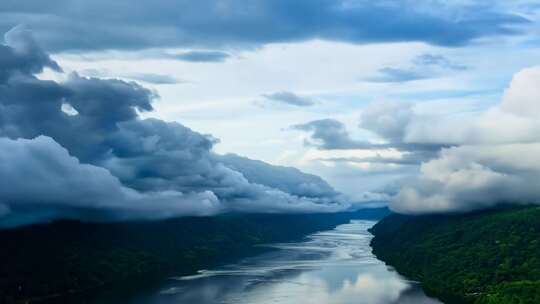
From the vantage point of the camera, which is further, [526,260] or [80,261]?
[80,261]

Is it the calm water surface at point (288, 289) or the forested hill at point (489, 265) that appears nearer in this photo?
the forested hill at point (489, 265)

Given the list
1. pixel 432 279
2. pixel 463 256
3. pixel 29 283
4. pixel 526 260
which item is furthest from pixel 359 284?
pixel 29 283

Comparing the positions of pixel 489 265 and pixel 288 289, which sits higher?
pixel 489 265

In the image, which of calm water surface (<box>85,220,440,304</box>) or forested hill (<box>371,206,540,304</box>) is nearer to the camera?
forested hill (<box>371,206,540,304</box>)

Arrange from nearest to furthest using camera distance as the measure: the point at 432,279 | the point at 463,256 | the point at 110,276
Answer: the point at 432,279, the point at 463,256, the point at 110,276

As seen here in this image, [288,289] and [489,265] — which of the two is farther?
[288,289]

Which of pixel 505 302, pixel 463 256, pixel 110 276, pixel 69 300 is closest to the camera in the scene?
pixel 505 302

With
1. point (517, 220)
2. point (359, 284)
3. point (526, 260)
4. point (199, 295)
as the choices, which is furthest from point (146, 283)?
point (517, 220)

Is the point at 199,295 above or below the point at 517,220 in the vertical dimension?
below

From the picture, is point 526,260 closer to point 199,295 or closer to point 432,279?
point 432,279
